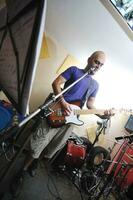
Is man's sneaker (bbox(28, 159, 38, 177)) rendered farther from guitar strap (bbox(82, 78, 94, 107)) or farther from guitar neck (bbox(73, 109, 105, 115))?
guitar strap (bbox(82, 78, 94, 107))

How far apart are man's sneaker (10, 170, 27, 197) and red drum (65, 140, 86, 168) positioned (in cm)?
79

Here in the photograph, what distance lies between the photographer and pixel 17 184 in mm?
1941

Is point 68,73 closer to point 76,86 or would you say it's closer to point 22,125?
point 76,86

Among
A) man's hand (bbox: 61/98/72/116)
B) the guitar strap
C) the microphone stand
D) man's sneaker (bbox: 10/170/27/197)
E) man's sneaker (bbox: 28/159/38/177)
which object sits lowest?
man's sneaker (bbox: 28/159/38/177)

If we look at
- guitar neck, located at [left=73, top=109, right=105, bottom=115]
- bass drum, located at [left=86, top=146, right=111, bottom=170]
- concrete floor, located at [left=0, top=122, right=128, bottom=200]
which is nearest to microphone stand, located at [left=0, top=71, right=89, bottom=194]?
concrete floor, located at [left=0, top=122, right=128, bottom=200]

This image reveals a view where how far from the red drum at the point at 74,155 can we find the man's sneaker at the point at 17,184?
2.60 feet

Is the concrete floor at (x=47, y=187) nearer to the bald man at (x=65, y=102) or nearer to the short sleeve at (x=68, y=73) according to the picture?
the bald man at (x=65, y=102)

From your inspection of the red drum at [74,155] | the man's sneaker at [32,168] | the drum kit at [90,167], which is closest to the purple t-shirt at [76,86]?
the drum kit at [90,167]

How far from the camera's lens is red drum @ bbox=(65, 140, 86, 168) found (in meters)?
2.71

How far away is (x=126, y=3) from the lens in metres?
2.80

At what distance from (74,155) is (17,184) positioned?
0.97m

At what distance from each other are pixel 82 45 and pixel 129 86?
1051mm

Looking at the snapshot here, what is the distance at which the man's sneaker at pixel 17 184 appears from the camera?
1858 millimetres

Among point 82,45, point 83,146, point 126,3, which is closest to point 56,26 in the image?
point 82,45
